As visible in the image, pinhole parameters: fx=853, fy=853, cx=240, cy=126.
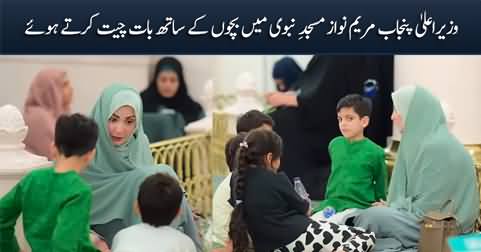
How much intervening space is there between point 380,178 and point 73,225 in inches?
68.2

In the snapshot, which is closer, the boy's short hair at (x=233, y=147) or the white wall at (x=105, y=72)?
the boy's short hair at (x=233, y=147)

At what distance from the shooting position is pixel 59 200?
279 cm

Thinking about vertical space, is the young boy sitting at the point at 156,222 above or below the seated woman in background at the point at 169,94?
below

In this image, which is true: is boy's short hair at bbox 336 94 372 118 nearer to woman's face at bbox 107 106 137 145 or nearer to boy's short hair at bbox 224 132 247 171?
boy's short hair at bbox 224 132 247 171

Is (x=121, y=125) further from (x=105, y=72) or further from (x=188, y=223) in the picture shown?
(x=105, y=72)

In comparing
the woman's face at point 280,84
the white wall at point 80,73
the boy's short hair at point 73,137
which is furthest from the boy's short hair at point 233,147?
the woman's face at point 280,84

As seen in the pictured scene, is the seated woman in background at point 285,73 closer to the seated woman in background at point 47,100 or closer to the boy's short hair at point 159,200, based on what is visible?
the seated woman in background at point 47,100

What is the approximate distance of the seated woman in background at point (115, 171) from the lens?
342 cm

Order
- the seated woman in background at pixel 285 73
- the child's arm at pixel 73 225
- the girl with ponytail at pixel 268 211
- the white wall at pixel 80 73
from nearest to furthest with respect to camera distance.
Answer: the child's arm at pixel 73 225 → the girl with ponytail at pixel 268 211 → the white wall at pixel 80 73 → the seated woman in background at pixel 285 73

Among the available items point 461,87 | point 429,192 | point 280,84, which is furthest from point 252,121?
point 280,84

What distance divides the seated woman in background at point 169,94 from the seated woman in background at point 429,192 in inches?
122

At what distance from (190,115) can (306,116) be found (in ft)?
5.77

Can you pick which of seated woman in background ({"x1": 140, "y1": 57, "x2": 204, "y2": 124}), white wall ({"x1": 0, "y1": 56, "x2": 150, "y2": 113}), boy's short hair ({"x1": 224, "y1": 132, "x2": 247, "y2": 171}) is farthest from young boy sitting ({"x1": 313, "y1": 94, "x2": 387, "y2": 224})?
seated woman in background ({"x1": 140, "y1": 57, "x2": 204, "y2": 124})

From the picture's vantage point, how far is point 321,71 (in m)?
5.03
